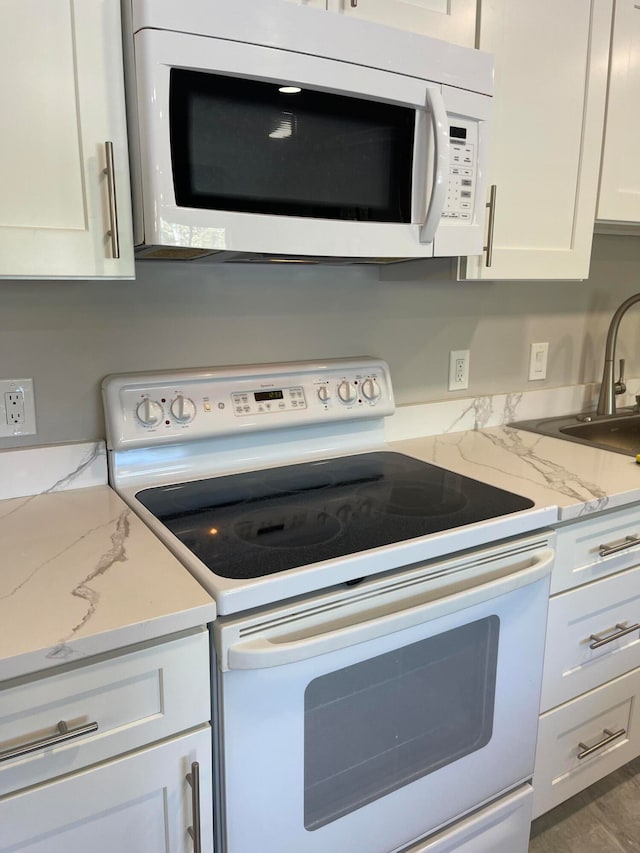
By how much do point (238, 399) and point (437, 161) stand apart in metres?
0.63

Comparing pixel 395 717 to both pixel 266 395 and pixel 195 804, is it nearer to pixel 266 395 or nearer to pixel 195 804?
pixel 195 804

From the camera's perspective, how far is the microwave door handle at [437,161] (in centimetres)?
121

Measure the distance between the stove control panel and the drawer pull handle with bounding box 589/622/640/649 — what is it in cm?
70

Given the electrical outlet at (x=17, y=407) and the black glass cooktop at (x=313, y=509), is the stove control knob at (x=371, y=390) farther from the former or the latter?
the electrical outlet at (x=17, y=407)

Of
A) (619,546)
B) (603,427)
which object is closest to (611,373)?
(603,427)

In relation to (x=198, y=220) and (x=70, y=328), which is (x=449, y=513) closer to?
(x=198, y=220)

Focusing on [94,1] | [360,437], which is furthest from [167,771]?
[94,1]

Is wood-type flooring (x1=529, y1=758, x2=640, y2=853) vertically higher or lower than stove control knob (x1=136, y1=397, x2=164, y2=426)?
lower

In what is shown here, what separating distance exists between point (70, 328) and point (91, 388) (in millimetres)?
127

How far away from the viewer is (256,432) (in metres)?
1.46

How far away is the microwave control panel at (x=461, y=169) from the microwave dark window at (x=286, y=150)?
4.1 inches

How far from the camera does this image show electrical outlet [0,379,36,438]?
4.12 ft

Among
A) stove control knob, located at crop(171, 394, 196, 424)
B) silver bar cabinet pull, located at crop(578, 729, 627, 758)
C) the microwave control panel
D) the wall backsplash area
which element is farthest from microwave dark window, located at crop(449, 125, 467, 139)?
silver bar cabinet pull, located at crop(578, 729, 627, 758)

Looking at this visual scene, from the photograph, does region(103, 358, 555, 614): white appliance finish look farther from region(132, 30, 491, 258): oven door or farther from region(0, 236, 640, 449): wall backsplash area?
region(132, 30, 491, 258): oven door
